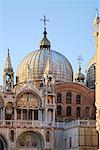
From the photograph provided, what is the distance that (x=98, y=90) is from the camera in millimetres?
39344

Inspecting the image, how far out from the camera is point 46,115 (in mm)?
47531

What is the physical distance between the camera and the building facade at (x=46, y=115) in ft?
147

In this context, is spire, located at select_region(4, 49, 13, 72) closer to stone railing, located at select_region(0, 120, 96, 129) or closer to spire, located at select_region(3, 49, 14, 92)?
spire, located at select_region(3, 49, 14, 92)

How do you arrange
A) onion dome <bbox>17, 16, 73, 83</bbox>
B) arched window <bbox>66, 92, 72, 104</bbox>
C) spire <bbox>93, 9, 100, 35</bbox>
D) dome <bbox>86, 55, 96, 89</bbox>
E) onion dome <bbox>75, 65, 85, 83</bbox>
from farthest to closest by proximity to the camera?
onion dome <bbox>75, 65, 85, 83</bbox> → dome <bbox>86, 55, 96, 89</bbox> → onion dome <bbox>17, 16, 73, 83</bbox> → arched window <bbox>66, 92, 72, 104</bbox> → spire <bbox>93, 9, 100, 35</bbox>

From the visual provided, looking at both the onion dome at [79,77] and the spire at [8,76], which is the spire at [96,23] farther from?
the onion dome at [79,77]

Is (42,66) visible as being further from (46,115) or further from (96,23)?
(96,23)

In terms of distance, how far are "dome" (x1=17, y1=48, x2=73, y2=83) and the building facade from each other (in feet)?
9.71

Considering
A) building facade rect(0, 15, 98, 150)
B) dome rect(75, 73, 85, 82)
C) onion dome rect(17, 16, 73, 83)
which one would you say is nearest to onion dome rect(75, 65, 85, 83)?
dome rect(75, 73, 85, 82)

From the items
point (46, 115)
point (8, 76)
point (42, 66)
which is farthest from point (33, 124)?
point (42, 66)

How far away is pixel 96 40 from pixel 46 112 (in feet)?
33.1

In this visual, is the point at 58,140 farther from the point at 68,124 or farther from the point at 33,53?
the point at 33,53

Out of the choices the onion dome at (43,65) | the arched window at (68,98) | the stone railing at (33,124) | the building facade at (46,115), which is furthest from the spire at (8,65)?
the arched window at (68,98)

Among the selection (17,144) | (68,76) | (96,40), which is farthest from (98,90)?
(68,76)

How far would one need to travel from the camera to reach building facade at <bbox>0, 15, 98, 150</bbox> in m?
44.8
